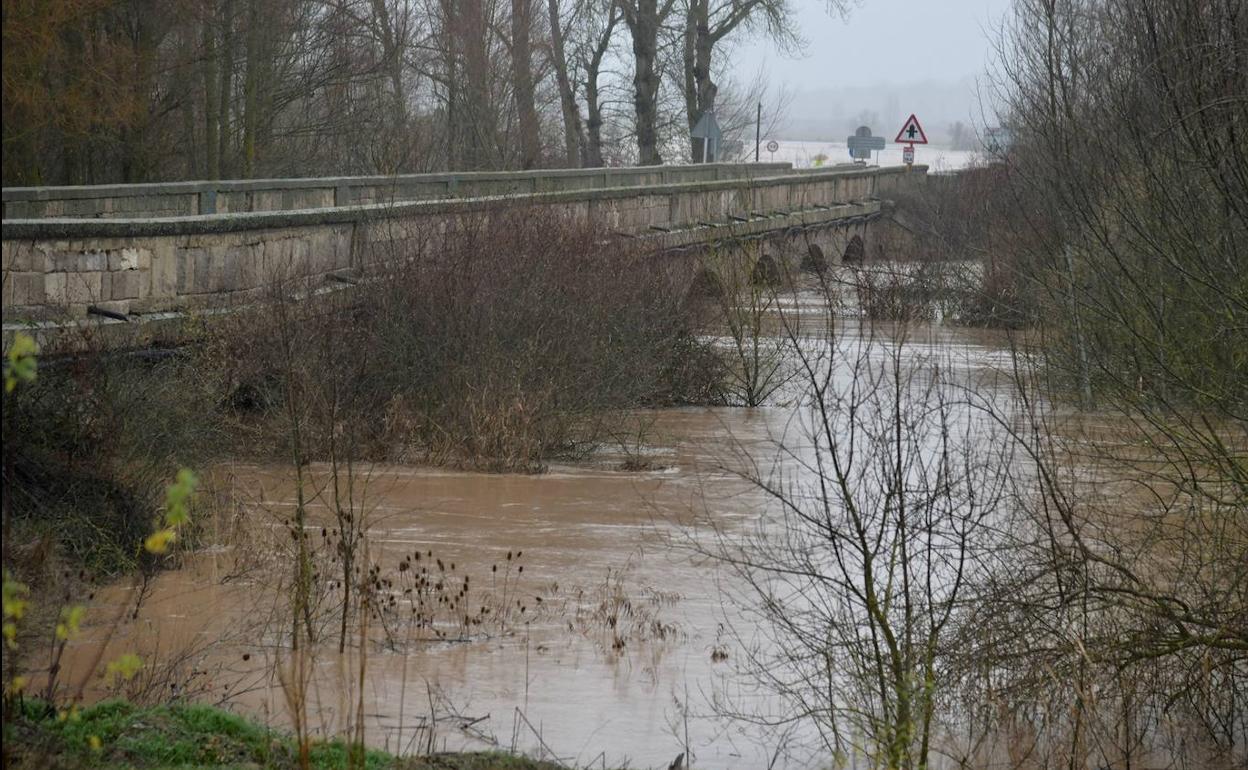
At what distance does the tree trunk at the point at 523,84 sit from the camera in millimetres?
34719

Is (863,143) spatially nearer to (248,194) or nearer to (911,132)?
(911,132)

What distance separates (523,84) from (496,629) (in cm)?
2708

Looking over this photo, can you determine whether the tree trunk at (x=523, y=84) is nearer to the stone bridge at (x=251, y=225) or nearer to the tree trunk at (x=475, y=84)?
the tree trunk at (x=475, y=84)

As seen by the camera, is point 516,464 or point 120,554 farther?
point 516,464

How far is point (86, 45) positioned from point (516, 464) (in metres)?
10.1

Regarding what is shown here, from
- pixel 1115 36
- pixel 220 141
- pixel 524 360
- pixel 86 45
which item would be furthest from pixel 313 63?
pixel 1115 36

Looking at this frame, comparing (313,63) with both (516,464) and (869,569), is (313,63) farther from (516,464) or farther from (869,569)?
(869,569)

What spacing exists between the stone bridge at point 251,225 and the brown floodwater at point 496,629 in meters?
1.66

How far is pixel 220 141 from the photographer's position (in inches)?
968

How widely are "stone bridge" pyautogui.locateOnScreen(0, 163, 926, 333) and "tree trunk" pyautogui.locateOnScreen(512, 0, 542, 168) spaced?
13.3 feet

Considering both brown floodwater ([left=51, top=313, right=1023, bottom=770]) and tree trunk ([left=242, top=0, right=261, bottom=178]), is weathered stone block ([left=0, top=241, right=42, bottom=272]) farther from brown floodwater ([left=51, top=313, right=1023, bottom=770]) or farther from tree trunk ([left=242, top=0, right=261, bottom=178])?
tree trunk ([left=242, top=0, right=261, bottom=178])

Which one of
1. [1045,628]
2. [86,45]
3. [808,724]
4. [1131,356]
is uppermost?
[86,45]

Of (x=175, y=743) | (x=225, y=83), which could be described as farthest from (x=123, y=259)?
(x=225, y=83)

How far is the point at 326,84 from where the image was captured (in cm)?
2620
